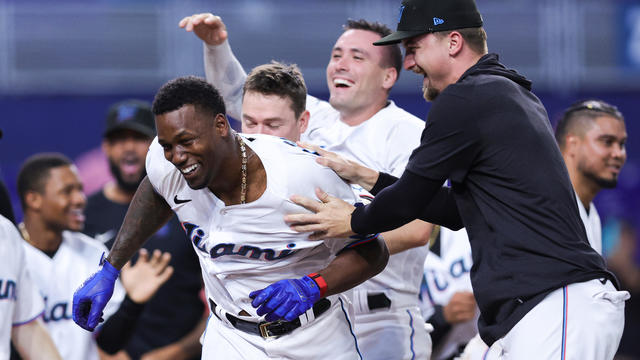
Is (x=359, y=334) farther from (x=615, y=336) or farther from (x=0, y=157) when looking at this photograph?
(x=0, y=157)

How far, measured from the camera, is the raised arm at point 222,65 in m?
4.66

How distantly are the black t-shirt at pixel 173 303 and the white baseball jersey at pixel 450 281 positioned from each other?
1675mm

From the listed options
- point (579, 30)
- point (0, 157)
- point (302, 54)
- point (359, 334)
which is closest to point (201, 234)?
point (359, 334)

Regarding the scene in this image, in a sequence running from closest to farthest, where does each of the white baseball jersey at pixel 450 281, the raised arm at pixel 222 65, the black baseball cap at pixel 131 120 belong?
the raised arm at pixel 222 65, the white baseball jersey at pixel 450 281, the black baseball cap at pixel 131 120

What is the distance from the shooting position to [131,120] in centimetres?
708

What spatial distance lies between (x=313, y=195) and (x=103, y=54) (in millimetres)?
8863

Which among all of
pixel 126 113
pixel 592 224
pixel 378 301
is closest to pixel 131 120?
pixel 126 113

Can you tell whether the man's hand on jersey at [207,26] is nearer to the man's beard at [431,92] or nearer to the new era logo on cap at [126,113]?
the man's beard at [431,92]

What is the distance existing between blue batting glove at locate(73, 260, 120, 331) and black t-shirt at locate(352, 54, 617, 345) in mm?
1418

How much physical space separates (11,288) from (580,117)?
3.58 m

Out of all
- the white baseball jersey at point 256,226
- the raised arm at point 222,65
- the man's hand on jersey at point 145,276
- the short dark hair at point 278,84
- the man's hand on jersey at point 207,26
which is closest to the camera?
the white baseball jersey at point 256,226

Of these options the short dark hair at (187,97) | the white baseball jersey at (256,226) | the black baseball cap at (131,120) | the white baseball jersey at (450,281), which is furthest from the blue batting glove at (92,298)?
the black baseball cap at (131,120)

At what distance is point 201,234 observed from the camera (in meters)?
3.56

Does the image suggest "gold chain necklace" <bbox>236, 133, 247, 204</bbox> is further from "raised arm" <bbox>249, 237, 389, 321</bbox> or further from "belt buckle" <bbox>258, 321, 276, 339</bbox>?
"belt buckle" <bbox>258, 321, 276, 339</bbox>
